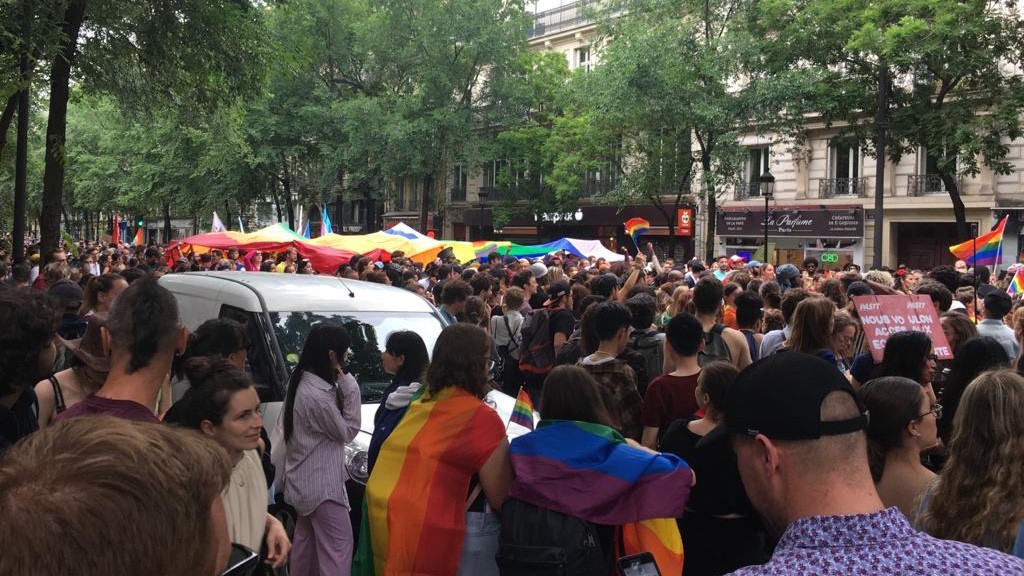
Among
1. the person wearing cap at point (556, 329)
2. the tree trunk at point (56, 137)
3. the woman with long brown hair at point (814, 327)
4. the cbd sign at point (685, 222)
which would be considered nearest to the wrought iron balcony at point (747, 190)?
the cbd sign at point (685, 222)

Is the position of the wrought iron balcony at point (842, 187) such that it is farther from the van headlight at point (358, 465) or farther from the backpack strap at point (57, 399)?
the backpack strap at point (57, 399)

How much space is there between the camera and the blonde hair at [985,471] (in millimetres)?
3104

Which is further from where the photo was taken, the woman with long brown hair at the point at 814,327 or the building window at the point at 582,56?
the building window at the point at 582,56

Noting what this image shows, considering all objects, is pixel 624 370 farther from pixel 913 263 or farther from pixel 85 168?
pixel 85 168

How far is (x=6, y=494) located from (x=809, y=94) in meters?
28.2

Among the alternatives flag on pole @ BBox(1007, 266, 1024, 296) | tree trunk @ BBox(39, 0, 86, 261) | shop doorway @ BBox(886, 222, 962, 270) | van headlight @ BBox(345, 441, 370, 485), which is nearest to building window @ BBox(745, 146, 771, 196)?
shop doorway @ BBox(886, 222, 962, 270)

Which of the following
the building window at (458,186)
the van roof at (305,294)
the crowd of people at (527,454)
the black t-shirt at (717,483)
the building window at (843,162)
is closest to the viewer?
the crowd of people at (527,454)

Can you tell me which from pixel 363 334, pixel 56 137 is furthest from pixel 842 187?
pixel 363 334

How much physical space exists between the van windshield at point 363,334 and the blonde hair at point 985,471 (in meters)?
4.19

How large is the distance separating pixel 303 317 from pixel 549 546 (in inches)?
166

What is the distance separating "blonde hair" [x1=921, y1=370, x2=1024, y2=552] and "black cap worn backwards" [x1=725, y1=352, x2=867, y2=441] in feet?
5.05

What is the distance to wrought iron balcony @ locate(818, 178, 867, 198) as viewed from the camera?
113 ft

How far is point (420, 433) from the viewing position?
3932 millimetres

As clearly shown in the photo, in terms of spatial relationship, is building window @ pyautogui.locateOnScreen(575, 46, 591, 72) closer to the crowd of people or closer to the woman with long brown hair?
the crowd of people
